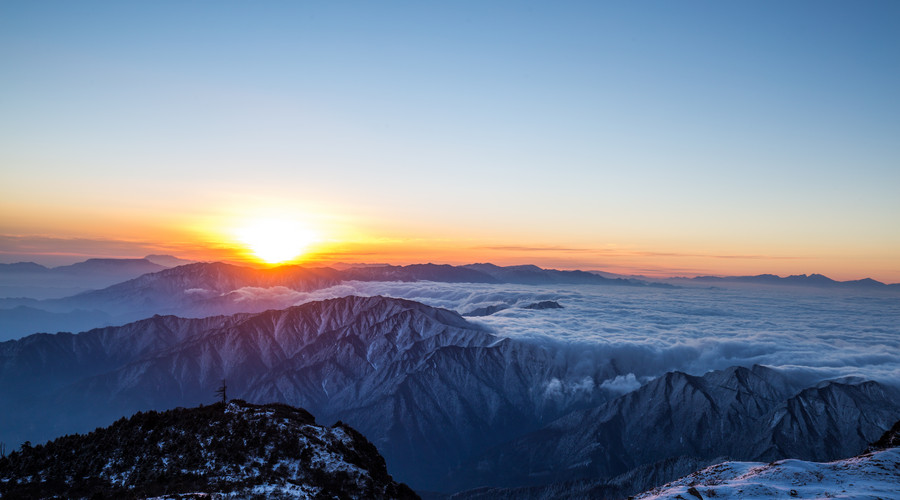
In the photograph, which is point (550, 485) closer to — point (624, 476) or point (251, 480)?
point (624, 476)

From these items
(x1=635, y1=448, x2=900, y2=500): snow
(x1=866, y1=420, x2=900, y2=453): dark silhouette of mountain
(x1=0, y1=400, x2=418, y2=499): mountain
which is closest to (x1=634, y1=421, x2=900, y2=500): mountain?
(x1=635, y1=448, x2=900, y2=500): snow

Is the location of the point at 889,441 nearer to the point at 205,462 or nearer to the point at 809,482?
the point at 809,482

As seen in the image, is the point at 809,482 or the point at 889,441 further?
Answer: the point at 889,441

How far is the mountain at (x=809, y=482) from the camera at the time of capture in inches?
1298

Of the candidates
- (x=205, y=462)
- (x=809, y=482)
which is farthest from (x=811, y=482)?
(x=205, y=462)

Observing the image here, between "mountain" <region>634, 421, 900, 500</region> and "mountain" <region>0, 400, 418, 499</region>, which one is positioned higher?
"mountain" <region>634, 421, 900, 500</region>

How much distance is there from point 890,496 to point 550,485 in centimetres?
17871

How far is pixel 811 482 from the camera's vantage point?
35531mm

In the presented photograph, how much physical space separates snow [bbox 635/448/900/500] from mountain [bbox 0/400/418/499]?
24.9 metres

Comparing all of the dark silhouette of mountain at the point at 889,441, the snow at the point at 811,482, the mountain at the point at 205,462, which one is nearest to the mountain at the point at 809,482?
the snow at the point at 811,482

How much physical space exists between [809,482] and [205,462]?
163 ft

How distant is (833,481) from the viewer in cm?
3509

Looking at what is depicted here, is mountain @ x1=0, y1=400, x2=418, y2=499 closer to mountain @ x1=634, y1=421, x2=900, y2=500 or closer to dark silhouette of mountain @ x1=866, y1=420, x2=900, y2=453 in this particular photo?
mountain @ x1=634, y1=421, x2=900, y2=500

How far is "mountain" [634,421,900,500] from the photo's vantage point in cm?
3297
